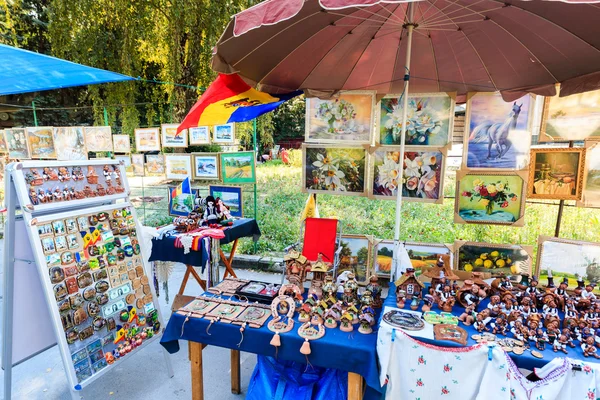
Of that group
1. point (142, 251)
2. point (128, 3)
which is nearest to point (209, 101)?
point (142, 251)

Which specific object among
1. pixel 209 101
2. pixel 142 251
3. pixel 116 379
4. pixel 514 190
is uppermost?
pixel 209 101

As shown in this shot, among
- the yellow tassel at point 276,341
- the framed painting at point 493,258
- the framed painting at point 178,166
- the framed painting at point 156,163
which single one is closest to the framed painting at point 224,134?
the framed painting at point 178,166

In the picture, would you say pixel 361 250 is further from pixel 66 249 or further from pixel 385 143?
pixel 66 249

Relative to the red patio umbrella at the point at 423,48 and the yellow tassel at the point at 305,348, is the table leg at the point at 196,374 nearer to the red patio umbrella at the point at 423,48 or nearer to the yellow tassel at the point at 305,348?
the yellow tassel at the point at 305,348

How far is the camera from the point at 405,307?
2.08 meters

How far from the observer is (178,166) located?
473 cm

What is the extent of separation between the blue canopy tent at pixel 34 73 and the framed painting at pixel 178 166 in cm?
206

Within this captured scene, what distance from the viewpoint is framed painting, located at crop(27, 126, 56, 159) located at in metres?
5.27

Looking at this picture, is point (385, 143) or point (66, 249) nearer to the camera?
point (66, 249)

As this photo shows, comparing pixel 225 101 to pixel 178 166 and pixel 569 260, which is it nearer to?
pixel 178 166

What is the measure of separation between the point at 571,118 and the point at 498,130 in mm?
548

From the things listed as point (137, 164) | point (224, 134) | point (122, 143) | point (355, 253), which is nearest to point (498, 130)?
point (355, 253)

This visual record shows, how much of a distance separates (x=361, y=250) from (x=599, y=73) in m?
2.33

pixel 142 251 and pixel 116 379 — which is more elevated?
pixel 142 251
